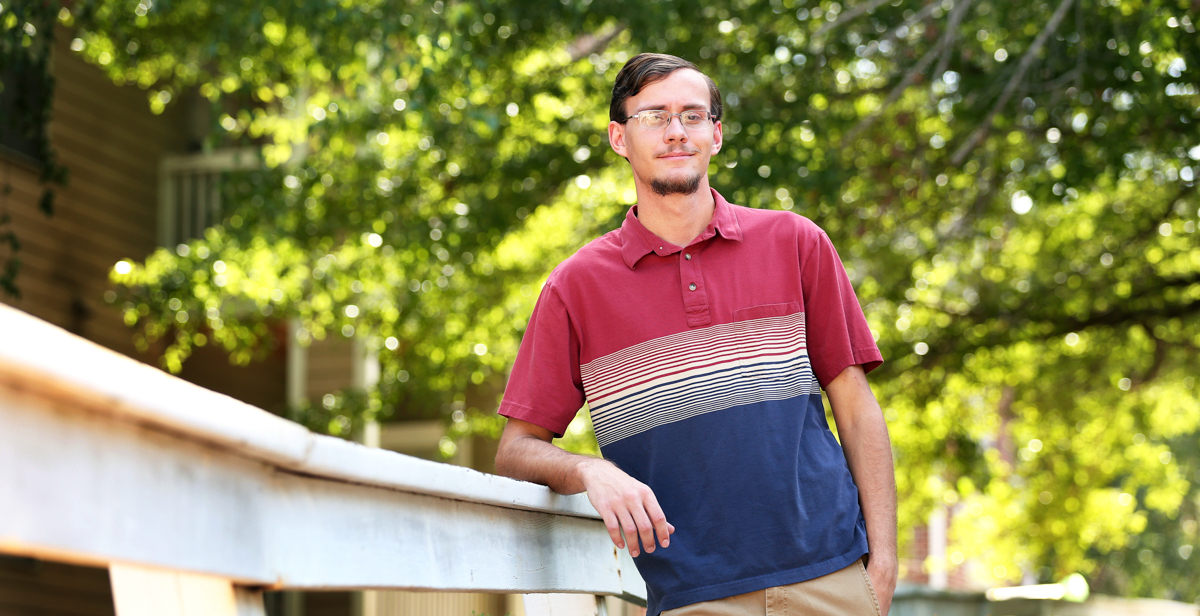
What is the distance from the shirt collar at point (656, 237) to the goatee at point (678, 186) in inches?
2.7

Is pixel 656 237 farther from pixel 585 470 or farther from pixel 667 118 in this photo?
pixel 585 470

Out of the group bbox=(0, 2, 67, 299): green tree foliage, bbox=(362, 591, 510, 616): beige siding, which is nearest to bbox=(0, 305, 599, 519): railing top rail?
bbox=(0, 2, 67, 299): green tree foliage

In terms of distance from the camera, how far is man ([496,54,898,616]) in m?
1.99

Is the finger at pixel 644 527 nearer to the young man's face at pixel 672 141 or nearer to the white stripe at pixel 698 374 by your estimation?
the white stripe at pixel 698 374

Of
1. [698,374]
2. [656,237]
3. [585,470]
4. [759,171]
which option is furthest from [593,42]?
[585,470]

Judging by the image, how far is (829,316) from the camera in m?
2.24

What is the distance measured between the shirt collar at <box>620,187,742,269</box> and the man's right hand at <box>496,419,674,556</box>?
41 centimetres

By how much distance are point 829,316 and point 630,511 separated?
26.8 inches

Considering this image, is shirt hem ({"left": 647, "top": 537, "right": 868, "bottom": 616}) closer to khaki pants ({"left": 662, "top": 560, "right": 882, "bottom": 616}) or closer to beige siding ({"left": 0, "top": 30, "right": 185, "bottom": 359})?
khaki pants ({"left": 662, "top": 560, "right": 882, "bottom": 616})

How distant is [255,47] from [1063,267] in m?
6.19

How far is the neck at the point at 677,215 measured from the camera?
2.25m

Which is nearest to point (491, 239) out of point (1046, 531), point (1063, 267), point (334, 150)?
point (334, 150)

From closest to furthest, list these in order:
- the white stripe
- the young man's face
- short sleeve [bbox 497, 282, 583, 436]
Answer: the white stripe < short sleeve [bbox 497, 282, 583, 436] < the young man's face

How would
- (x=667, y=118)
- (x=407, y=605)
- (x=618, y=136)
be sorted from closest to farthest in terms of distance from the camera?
1. (x=667, y=118)
2. (x=618, y=136)
3. (x=407, y=605)
